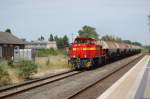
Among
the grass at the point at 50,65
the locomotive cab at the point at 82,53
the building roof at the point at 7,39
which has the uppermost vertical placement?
the building roof at the point at 7,39

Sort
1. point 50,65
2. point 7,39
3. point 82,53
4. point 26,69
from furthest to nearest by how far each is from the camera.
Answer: point 7,39
point 50,65
point 82,53
point 26,69

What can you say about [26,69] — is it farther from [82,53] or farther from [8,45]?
[8,45]

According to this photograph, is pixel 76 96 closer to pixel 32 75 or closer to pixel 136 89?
pixel 136 89

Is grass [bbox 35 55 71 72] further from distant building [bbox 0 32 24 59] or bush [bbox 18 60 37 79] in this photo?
distant building [bbox 0 32 24 59]

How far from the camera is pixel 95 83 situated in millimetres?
19547

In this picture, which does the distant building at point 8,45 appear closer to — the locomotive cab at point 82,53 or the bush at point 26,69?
the locomotive cab at point 82,53

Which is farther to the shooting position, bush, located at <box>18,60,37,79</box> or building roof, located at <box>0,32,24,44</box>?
building roof, located at <box>0,32,24,44</box>

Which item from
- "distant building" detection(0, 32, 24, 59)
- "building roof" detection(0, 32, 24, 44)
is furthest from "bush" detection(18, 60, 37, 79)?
"building roof" detection(0, 32, 24, 44)

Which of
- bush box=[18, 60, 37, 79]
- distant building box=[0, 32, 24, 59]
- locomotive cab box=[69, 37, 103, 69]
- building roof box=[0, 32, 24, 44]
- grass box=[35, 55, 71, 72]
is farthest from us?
building roof box=[0, 32, 24, 44]

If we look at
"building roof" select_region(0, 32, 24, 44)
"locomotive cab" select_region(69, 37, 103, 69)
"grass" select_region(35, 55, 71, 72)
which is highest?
"building roof" select_region(0, 32, 24, 44)

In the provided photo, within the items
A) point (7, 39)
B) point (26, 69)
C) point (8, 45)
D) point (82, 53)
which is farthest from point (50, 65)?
point (7, 39)

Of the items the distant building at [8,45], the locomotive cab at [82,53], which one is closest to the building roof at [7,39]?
the distant building at [8,45]

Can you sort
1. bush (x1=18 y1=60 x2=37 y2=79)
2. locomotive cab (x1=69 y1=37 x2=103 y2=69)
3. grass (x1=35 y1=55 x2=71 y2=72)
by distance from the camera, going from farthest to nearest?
grass (x1=35 y1=55 x2=71 y2=72)
locomotive cab (x1=69 y1=37 x2=103 y2=69)
bush (x1=18 y1=60 x2=37 y2=79)

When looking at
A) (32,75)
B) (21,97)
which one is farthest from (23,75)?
(21,97)
